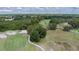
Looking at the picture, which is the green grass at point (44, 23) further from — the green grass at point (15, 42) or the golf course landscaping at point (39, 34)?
the green grass at point (15, 42)

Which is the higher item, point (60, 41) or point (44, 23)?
point (44, 23)

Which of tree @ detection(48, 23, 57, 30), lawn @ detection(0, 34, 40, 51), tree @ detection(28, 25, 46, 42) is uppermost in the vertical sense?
tree @ detection(48, 23, 57, 30)

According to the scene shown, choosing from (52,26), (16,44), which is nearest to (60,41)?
(52,26)

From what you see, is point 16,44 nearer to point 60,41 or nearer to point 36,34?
point 36,34

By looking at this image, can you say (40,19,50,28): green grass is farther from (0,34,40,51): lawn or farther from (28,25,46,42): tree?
(0,34,40,51): lawn

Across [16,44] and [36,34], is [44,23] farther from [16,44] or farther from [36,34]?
[16,44]

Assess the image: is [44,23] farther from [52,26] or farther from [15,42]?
[15,42]

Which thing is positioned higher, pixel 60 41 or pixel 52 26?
pixel 52 26

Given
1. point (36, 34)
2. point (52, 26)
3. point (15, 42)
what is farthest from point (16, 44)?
point (52, 26)

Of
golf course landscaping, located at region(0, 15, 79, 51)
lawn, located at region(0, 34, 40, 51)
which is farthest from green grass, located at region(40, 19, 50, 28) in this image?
lawn, located at region(0, 34, 40, 51)
